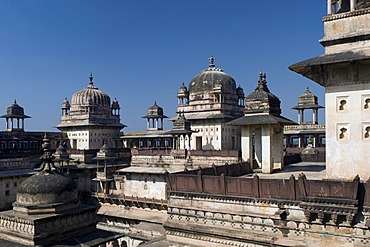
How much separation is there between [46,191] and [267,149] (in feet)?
38.8

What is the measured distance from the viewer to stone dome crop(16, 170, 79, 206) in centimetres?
1362

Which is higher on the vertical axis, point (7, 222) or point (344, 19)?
point (344, 19)

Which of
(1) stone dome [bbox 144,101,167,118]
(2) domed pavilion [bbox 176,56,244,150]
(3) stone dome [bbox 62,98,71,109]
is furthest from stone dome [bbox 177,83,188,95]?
(3) stone dome [bbox 62,98,71,109]

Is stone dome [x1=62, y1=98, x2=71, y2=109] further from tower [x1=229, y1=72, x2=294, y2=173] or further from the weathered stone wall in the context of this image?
the weathered stone wall

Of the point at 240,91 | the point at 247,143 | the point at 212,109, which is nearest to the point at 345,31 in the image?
the point at 247,143

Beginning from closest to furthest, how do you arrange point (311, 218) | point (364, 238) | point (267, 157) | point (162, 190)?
point (364, 238) < point (311, 218) < point (267, 157) < point (162, 190)

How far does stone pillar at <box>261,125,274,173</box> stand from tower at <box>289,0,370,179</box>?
7.10 meters

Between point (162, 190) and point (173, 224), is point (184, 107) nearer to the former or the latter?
point (162, 190)

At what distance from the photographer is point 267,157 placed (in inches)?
776

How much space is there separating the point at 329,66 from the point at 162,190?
18.9 metres

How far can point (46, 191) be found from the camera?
1373 centimetres

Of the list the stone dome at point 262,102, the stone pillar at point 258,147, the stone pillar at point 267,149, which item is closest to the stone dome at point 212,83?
the stone pillar at point 258,147

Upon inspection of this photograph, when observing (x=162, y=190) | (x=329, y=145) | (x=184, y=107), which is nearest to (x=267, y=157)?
(x=329, y=145)

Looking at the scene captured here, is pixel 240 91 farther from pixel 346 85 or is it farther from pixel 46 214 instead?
pixel 46 214
